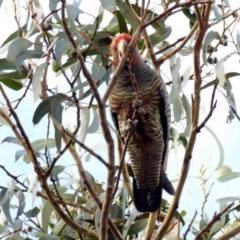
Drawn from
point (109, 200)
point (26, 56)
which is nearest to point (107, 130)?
point (109, 200)

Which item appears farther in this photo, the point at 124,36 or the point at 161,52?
the point at 161,52

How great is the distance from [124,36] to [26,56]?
37 cm

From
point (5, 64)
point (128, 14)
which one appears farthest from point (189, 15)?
point (5, 64)

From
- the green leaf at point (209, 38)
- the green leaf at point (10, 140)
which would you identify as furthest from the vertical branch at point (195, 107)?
the green leaf at point (10, 140)

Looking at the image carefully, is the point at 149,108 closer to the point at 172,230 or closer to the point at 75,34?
the point at 172,230

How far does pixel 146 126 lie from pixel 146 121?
18 mm

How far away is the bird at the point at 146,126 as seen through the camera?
6.30 ft

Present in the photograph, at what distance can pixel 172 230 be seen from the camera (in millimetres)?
1833

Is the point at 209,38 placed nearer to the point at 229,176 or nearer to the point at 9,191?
the point at 229,176

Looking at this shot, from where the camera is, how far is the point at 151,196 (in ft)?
6.24

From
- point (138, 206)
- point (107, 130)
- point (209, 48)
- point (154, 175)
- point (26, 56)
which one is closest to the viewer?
point (107, 130)

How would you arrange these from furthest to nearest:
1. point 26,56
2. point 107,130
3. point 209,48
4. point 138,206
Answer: point 138,206 < point 209,48 < point 26,56 < point 107,130

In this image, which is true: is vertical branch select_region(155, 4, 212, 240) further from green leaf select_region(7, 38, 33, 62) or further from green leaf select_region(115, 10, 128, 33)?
green leaf select_region(7, 38, 33, 62)

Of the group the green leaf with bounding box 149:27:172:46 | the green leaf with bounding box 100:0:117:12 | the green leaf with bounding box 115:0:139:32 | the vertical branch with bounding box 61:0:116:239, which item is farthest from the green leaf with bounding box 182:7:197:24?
the vertical branch with bounding box 61:0:116:239
